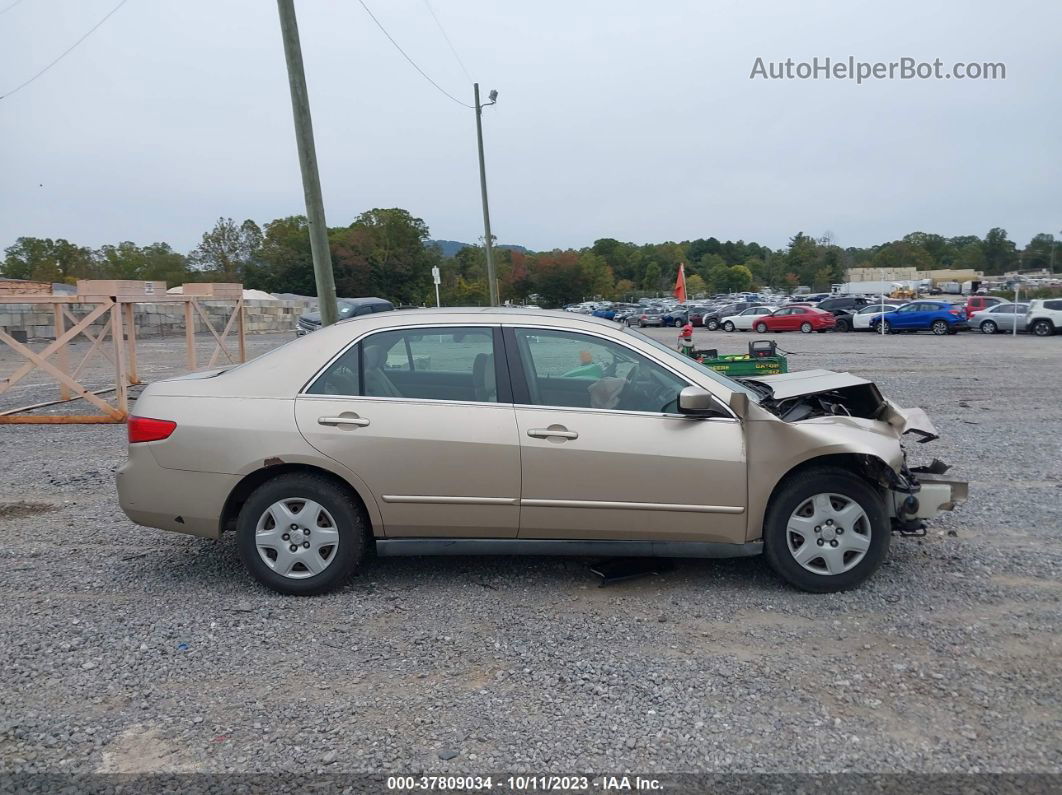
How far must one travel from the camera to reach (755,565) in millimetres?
5273

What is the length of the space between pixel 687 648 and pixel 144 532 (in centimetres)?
414

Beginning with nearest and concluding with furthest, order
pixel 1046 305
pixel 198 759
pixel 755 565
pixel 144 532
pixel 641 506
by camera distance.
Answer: pixel 198 759 → pixel 641 506 → pixel 755 565 → pixel 144 532 → pixel 1046 305

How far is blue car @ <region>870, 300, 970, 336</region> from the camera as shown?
34.1m

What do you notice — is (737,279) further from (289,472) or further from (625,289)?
(289,472)

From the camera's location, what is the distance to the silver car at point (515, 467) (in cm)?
465

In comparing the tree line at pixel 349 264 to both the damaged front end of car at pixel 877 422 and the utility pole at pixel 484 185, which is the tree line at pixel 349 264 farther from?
the damaged front end of car at pixel 877 422

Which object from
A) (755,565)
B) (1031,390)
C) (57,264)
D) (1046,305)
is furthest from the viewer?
(57,264)

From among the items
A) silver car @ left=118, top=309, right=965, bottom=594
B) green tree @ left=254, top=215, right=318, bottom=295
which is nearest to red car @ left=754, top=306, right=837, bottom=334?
silver car @ left=118, top=309, right=965, bottom=594

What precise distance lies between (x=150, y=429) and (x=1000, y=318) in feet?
115

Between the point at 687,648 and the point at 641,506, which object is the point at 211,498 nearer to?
the point at 641,506

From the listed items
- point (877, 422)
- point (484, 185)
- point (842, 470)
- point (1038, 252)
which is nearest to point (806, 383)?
point (877, 422)

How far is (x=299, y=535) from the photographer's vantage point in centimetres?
473

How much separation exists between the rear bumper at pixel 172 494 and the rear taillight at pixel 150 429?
0.15ft

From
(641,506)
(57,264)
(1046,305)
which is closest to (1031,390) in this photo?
(641,506)
